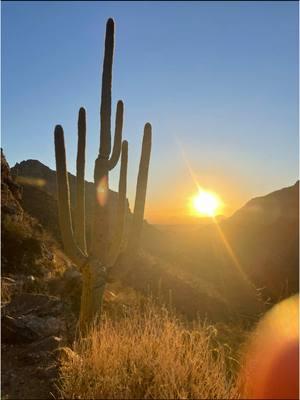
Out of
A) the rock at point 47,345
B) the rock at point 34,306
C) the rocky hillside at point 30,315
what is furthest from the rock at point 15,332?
the rock at point 34,306

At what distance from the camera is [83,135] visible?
8.34 meters

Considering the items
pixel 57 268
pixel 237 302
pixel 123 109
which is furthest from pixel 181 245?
pixel 123 109

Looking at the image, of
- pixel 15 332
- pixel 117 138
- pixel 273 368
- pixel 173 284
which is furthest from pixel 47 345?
pixel 173 284

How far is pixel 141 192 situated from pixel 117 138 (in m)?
1.38

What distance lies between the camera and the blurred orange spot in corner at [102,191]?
26.3 ft

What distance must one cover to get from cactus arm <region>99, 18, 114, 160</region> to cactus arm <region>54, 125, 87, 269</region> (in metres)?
0.77

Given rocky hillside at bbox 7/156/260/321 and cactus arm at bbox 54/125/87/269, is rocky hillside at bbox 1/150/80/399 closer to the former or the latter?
cactus arm at bbox 54/125/87/269

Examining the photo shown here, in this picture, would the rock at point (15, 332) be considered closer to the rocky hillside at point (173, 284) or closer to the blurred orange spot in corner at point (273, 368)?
the blurred orange spot in corner at point (273, 368)

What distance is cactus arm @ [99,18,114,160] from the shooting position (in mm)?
8164

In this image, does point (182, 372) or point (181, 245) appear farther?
point (181, 245)

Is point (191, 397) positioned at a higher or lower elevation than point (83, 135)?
lower

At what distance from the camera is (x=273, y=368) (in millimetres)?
6074

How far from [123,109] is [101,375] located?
237 inches

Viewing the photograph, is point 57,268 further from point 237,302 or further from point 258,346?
point 237,302
